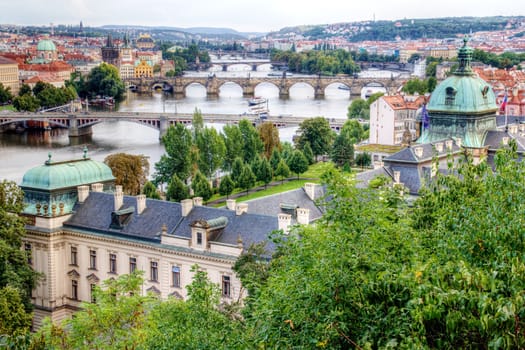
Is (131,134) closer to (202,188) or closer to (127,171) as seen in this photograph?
(127,171)

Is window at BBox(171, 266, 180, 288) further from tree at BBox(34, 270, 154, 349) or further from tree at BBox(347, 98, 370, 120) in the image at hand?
tree at BBox(347, 98, 370, 120)

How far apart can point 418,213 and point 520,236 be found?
598cm

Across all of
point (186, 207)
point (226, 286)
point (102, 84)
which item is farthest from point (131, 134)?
point (226, 286)

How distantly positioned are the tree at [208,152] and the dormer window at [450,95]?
20.0 meters

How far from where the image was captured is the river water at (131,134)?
8369 cm

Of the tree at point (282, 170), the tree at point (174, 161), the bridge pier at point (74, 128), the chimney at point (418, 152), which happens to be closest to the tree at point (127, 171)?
the tree at point (174, 161)

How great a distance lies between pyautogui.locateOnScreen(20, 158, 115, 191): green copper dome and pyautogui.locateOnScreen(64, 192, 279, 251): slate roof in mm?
1201

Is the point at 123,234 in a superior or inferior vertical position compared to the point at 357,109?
superior

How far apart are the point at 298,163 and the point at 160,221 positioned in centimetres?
3358

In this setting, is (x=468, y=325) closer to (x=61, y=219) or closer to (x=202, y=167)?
(x=61, y=219)

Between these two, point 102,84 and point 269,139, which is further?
point 102,84

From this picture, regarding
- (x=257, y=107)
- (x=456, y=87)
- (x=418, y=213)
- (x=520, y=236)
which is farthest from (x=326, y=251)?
(x=257, y=107)

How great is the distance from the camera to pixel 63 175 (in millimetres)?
36562

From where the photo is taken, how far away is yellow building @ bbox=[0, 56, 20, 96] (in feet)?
511
